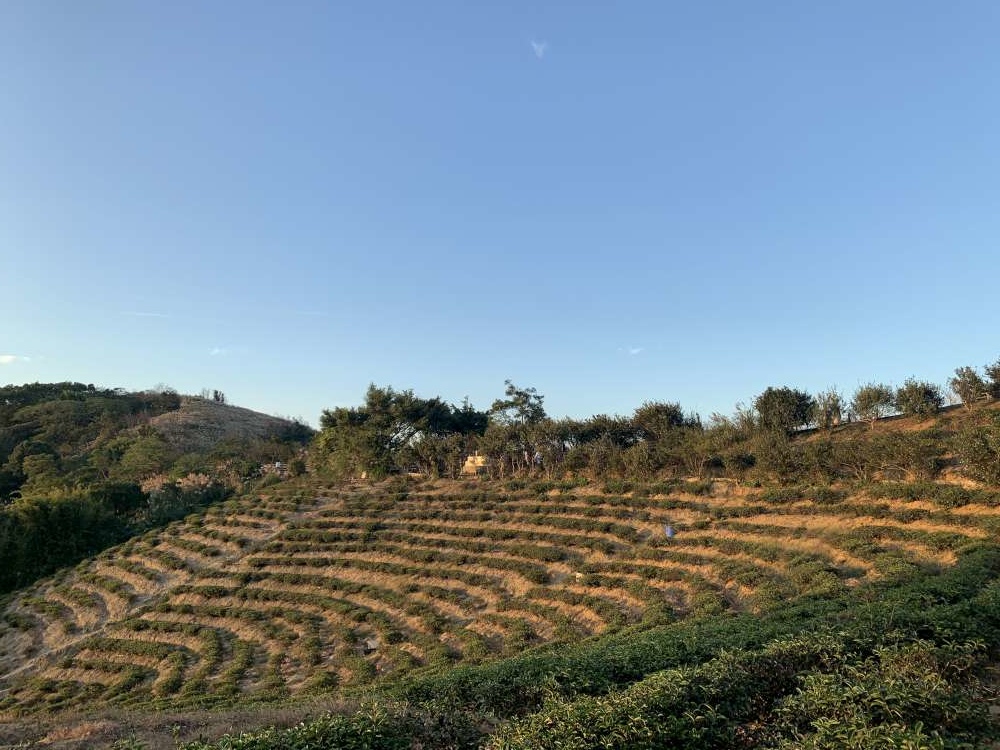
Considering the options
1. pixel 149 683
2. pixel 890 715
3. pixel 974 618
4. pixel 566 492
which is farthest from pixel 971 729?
pixel 566 492

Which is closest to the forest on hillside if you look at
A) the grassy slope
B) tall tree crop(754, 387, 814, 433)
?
the grassy slope

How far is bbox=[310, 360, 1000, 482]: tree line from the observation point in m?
25.2

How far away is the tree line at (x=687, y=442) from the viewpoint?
25.2 meters

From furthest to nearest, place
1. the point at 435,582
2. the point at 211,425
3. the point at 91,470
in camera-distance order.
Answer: the point at 211,425 → the point at 91,470 → the point at 435,582

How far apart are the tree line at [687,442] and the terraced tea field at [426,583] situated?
239 centimetres

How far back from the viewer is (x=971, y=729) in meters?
5.86

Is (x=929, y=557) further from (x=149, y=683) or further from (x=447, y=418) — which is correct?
(x=447, y=418)

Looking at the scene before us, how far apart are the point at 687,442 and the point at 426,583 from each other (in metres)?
19.6

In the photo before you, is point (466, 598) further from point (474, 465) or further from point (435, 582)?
point (474, 465)

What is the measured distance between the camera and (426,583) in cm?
2730

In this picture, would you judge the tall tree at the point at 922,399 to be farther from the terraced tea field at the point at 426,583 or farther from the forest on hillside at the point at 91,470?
the forest on hillside at the point at 91,470

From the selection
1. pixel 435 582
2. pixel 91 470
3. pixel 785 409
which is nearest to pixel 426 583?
pixel 435 582

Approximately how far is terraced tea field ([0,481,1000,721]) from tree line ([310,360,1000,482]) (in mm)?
2393

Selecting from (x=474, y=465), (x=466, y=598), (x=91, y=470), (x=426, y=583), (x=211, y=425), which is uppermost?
(x=211, y=425)
